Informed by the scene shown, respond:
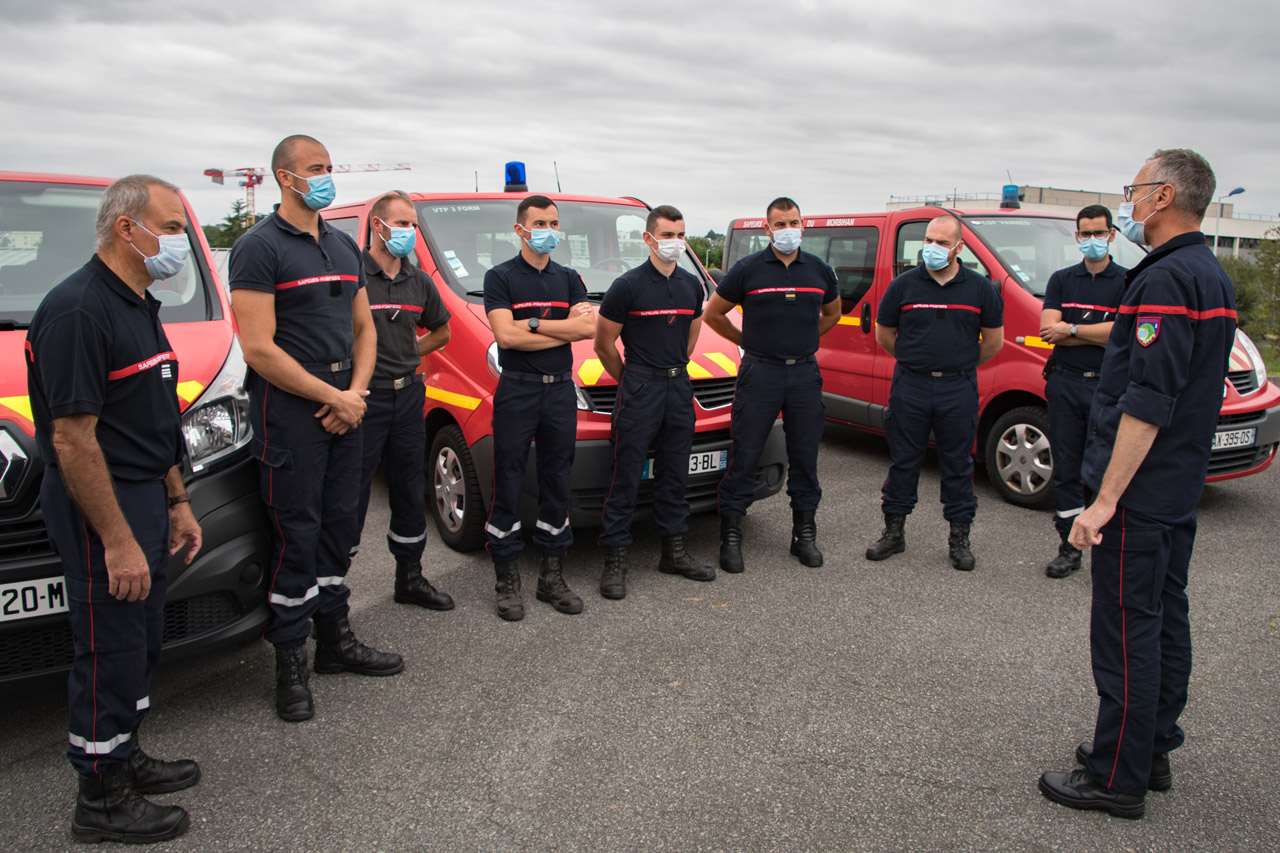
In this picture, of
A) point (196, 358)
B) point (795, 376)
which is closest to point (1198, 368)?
point (795, 376)

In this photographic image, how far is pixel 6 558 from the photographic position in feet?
8.41

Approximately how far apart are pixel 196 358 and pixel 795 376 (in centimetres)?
293

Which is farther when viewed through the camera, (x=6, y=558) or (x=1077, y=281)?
(x=1077, y=281)

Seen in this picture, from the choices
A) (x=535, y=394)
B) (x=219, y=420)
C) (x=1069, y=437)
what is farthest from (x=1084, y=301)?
(x=219, y=420)

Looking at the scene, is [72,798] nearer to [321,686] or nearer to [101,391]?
[321,686]

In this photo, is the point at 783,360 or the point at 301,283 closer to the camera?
the point at 301,283

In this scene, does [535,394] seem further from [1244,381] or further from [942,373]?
[1244,381]

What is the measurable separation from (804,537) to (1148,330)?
2658 millimetres

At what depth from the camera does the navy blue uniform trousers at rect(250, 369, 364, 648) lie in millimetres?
3086

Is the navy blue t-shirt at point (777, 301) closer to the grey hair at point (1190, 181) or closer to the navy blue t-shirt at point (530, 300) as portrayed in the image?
the navy blue t-shirt at point (530, 300)

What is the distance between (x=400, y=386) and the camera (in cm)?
392

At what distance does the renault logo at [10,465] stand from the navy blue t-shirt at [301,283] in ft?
2.68

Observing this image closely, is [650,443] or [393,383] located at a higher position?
[393,383]

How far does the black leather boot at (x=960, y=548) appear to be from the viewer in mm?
4770
